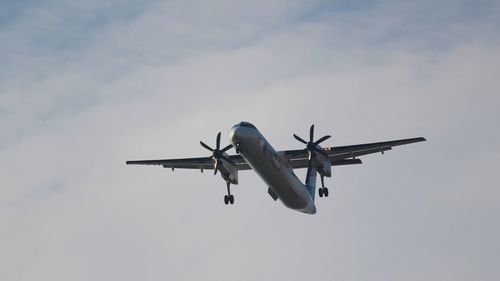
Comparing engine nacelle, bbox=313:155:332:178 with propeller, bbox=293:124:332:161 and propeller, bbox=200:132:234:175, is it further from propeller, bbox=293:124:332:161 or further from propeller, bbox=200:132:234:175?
propeller, bbox=200:132:234:175

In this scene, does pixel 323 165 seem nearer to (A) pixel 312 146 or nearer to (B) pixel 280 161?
(A) pixel 312 146

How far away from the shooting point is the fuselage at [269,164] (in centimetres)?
4084

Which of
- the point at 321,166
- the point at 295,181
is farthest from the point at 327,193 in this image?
the point at 295,181

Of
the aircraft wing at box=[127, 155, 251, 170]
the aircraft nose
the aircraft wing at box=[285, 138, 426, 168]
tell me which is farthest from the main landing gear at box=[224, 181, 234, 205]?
the aircraft nose

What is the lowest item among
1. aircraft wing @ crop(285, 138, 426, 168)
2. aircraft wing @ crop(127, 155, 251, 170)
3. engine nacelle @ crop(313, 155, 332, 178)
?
engine nacelle @ crop(313, 155, 332, 178)

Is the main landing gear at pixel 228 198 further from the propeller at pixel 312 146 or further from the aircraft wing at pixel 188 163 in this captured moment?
the propeller at pixel 312 146

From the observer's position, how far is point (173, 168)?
169 feet

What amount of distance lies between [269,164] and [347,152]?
31.1 feet

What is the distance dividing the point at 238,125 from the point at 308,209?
9.95 meters

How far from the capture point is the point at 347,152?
Result: 162 feet

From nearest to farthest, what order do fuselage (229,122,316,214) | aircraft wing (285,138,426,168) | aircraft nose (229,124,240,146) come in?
aircraft nose (229,124,240,146)
fuselage (229,122,316,214)
aircraft wing (285,138,426,168)

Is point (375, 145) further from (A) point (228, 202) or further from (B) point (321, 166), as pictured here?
(A) point (228, 202)

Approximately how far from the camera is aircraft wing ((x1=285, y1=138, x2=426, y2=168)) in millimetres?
47812

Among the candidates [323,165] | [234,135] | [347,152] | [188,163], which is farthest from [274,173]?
[188,163]
